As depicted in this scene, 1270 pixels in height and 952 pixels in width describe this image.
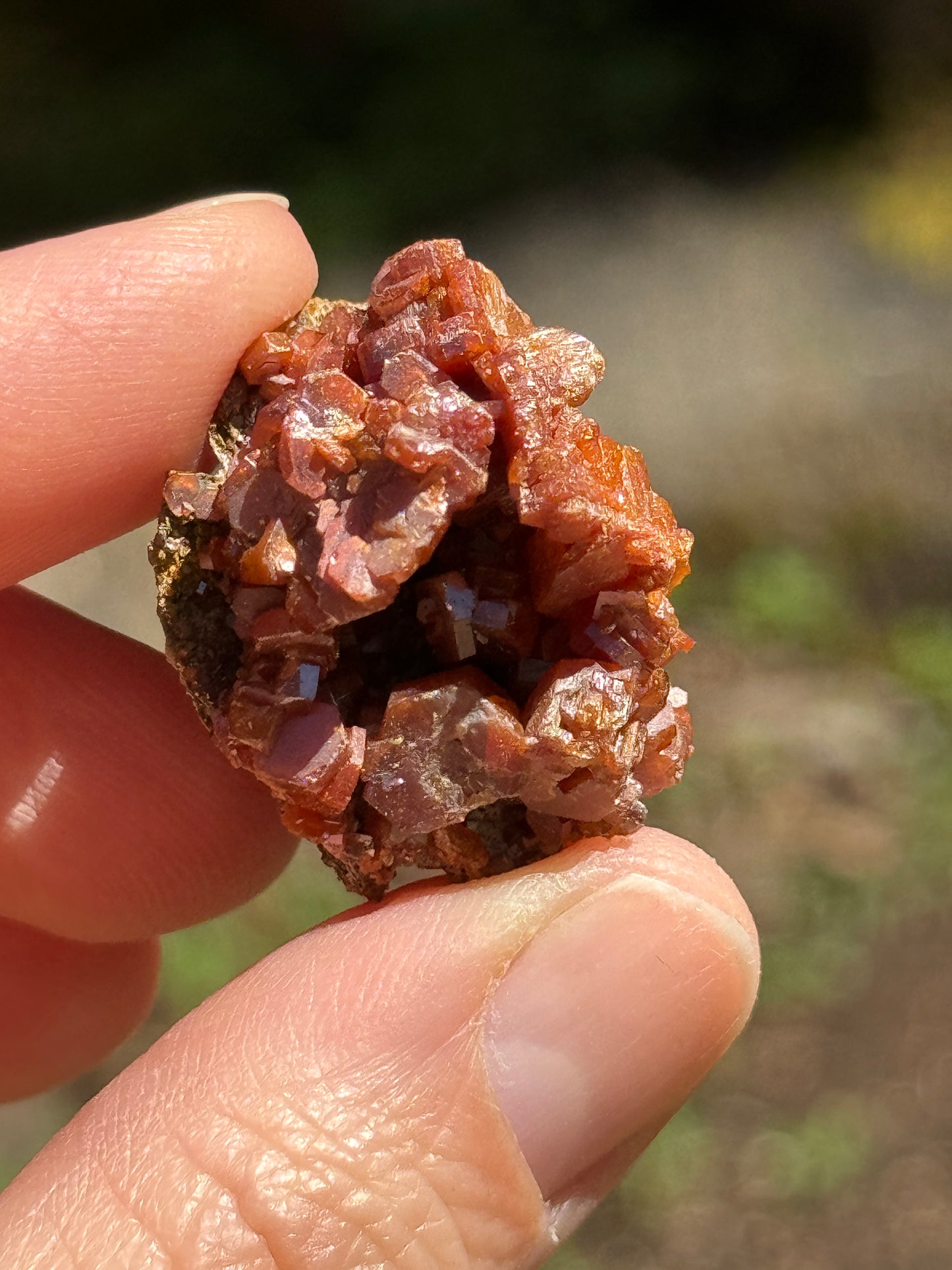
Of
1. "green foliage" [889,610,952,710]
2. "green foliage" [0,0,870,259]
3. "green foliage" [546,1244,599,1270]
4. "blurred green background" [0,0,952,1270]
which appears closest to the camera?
"green foliage" [546,1244,599,1270]

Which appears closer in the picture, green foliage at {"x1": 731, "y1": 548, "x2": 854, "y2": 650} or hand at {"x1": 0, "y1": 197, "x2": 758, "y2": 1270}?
hand at {"x1": 0, "y1": 197, "x2": 758, "y2": 1270}

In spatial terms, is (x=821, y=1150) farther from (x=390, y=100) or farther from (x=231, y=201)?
(x=390, y=100)

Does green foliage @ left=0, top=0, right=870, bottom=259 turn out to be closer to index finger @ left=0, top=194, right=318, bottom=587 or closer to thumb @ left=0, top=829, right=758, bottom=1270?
index finger @ left=0, top=194, right=318, bottom=587

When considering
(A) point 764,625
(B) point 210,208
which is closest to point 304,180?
(A) point 764,625

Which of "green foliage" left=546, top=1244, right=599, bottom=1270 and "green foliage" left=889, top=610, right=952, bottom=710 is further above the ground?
"green foliage" left=889, top=610, right=952, bottom=710

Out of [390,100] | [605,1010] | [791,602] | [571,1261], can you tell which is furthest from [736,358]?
[605,1010]

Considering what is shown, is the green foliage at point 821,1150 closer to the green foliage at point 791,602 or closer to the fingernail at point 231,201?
the green foliage at point 791,602

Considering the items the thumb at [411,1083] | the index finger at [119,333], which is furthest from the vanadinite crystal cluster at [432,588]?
the index finger at [119,333]

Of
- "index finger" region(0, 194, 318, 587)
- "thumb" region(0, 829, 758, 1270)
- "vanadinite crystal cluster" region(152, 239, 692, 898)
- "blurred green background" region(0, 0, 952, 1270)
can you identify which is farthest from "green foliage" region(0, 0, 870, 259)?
"thumb" region(0, 829, 758, 1270)
